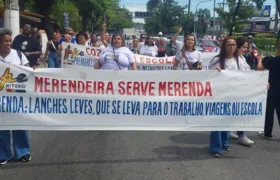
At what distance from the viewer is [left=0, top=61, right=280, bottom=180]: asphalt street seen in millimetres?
5363

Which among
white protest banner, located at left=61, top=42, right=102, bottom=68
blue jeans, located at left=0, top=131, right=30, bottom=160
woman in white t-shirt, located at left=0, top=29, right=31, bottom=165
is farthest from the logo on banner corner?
white protest banner, located at left=61, top=42, right=102, bottom=68

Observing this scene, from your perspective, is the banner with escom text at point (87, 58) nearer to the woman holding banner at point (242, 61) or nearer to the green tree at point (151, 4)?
the woman holding banner at point (242, 61)

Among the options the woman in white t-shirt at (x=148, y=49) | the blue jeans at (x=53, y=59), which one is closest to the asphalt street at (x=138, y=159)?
the blue jeans at (x=53, y=59)

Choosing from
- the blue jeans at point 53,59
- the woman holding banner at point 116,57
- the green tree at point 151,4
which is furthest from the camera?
the green tree at point 151,4

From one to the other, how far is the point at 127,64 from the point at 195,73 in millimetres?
1828

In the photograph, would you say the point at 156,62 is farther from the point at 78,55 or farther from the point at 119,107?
the point at 119,107

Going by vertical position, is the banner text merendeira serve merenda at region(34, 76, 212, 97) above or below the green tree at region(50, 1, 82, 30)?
below

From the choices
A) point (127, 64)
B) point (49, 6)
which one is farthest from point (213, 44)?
point (127, 64)

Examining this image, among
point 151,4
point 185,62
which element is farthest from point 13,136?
point 151,4

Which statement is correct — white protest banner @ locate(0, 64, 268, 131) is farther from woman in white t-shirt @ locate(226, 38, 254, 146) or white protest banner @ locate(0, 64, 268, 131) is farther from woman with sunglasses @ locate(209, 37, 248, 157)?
woman in white t-shirt @ locate(226, 38, 254, 146)

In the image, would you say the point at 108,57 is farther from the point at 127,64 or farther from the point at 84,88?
the point at 84,88

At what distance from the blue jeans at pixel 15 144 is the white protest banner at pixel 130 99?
13 cm

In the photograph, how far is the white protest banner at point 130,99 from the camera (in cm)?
564

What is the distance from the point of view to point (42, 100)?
5.71 meters
